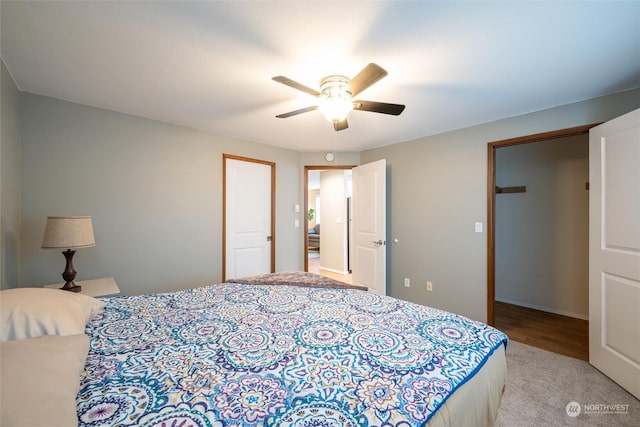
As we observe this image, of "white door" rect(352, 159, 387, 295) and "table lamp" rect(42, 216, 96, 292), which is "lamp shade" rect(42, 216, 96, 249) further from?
"white door" rect(352, 159, 387, 295)

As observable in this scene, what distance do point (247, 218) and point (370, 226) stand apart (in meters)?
Answer: 1.77

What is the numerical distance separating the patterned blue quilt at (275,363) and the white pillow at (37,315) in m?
0.14

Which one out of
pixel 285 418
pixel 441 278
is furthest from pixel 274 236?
pixel 285 418

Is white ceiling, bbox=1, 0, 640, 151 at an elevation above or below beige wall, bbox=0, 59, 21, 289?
above

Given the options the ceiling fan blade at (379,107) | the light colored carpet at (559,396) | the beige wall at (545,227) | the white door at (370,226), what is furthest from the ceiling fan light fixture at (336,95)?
the beige wall at (545,227)

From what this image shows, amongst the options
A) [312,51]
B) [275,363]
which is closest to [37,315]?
[275,363]

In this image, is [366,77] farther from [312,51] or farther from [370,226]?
[370,226]

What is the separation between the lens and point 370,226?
3.92 meters

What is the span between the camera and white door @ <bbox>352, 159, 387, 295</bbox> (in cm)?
371

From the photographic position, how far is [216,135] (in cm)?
338

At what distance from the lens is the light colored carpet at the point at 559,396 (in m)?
1.70

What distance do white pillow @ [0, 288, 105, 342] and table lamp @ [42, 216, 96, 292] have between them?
35.7 inches

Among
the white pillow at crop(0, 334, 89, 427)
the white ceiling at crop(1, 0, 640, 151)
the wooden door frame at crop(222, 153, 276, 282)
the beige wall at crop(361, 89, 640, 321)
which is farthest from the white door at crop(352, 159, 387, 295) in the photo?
the white pillow at crop(0, 334, 89, 427)

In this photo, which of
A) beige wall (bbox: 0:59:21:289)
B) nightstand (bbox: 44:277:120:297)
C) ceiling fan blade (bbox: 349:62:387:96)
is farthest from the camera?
nightstand (bbox: 44:277:120:297)
